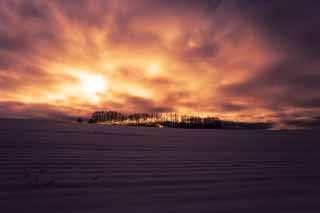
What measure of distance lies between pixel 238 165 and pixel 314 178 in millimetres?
803

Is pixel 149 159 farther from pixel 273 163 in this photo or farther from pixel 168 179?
pixel 273 163

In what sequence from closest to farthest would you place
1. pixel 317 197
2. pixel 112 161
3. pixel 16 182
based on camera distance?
pixel 317 197, pixel 16 182, pixel 112 161

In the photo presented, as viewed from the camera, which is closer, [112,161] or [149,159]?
[112,161]

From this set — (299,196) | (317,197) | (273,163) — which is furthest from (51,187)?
(273,163)

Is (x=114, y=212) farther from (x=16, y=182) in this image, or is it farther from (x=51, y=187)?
(x=16, y=182)

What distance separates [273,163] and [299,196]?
56.2 inches

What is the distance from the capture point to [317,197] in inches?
70.2

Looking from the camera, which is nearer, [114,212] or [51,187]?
[114,212]

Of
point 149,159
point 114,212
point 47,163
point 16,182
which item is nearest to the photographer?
point 114,212

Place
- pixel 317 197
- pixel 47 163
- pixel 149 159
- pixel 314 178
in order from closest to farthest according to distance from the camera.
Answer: pixel 317 197
pixel 314 178
pixel 47 163
pixel 149 159

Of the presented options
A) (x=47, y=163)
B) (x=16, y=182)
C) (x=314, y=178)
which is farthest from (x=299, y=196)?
(x=47, y=163)

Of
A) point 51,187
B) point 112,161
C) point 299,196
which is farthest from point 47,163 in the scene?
point 299,196

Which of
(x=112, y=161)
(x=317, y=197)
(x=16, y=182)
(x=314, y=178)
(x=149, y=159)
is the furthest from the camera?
(x=149, y=159)

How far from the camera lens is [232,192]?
6.05 feet
